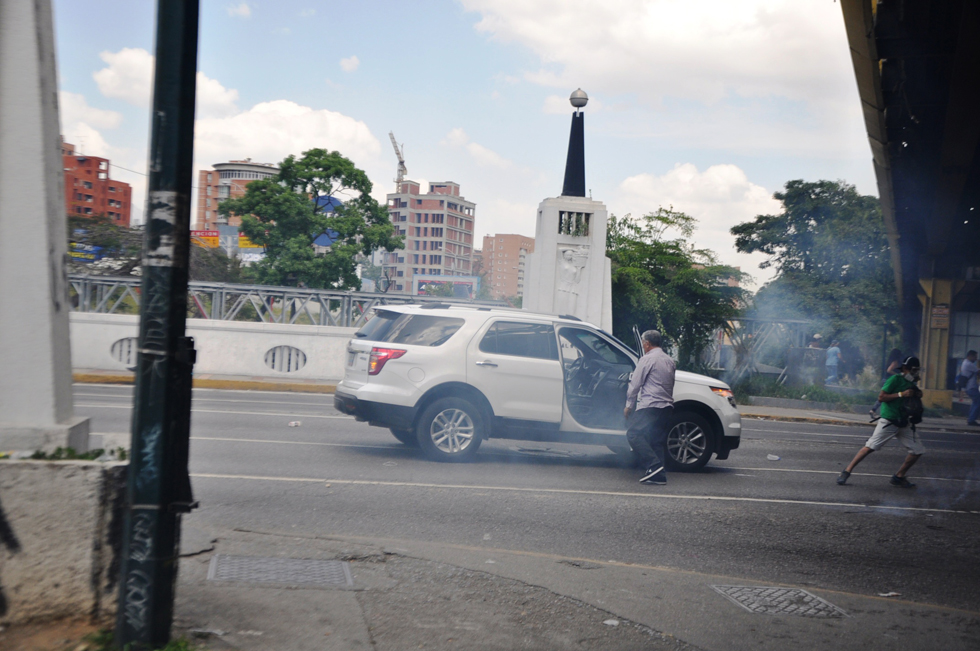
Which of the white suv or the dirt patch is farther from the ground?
the white suv

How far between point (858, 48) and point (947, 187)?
8.05 metres

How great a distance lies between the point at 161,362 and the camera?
3717 millimetres

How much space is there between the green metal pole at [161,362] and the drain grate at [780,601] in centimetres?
368

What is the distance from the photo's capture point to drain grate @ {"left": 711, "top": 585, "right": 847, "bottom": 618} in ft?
17.9

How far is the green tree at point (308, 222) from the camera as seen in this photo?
51000 mm

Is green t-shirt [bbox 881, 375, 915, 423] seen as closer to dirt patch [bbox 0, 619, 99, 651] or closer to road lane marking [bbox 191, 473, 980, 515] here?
road lane marking [bbox 191, 473, 980, 515]

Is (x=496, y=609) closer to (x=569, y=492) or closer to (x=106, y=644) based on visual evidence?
(x=106, y=644)

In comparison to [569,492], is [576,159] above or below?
above

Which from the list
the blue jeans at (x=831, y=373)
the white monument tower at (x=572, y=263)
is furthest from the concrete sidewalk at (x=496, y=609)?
the blue jeans at (x=831, y=373)

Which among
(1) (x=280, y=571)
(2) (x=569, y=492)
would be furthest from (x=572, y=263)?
(1) (x=280, y=571)

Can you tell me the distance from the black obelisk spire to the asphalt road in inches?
465

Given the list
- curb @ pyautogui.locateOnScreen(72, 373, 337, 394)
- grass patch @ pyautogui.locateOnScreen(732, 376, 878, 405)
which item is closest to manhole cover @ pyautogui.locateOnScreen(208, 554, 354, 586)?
curb @ pyautogui.locateOnScreen(72, 373, 337, 394)

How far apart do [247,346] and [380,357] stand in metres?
13.4

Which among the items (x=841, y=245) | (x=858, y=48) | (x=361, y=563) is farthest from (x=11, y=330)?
(x=841, y=245)
